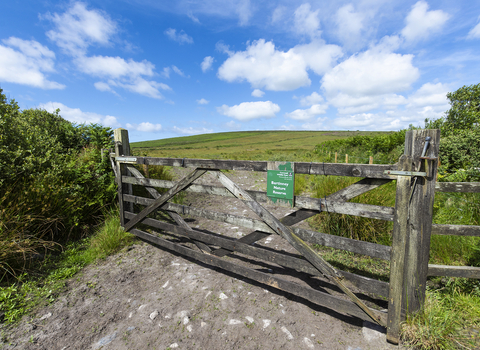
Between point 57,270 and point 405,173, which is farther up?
point 405,173

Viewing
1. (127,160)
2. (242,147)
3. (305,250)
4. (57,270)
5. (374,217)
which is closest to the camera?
(374,217)

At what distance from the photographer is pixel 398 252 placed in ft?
8.79

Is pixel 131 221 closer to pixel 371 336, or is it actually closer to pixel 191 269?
pixel 191 269

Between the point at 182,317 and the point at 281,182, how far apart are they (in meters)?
2.39

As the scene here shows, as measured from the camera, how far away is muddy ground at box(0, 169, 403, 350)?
2.88 metres

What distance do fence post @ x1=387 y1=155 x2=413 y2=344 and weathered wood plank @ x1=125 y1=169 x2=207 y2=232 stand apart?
2830mm

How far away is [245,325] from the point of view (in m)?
3.10

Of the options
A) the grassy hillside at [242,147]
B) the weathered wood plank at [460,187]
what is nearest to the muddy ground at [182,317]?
the weathered wood plank at [460,187]

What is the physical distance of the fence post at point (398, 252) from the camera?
2.57m

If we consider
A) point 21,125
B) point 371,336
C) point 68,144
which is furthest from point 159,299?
point 68,144

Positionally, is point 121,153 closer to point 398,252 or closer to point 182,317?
point 182,317

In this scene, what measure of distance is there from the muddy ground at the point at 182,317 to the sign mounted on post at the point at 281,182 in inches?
64.5

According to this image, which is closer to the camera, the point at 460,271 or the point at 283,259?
the point at 460,271

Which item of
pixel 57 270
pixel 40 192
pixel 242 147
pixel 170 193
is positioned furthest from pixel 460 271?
pixel 242 147
